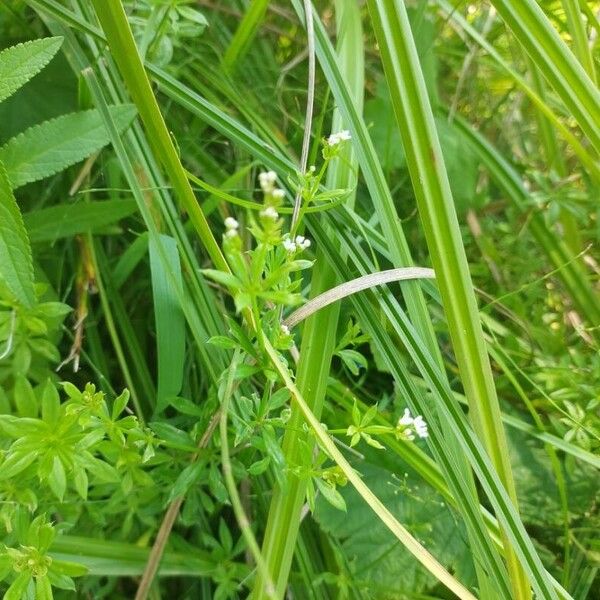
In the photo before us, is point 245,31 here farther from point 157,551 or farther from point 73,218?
point 157,551

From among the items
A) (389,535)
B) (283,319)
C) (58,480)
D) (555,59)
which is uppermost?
(555,59)

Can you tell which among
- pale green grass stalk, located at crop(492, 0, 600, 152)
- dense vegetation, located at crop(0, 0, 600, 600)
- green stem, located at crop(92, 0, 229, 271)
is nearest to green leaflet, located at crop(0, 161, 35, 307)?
dense vegetation, located at crop(0, 0, 600, 600)

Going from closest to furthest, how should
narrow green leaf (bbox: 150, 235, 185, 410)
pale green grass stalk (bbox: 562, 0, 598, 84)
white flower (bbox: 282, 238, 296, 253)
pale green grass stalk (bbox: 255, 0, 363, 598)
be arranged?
white flower (bbox: 282, 238, 296, 253)
pale green grass stalk (bbox: 255, 0, 363, 598)
narrow green leaf (bbox: 150, 235, 185, 410)
pale green grass stalk (bbox: 562, 0, 598, 84)

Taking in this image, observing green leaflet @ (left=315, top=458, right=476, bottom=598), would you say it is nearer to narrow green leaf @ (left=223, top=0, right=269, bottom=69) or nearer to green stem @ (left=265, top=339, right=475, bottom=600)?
green stem @ (left=265, top=339, right=475, bottom=600)

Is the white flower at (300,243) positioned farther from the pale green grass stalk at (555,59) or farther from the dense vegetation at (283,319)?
the pale green grass stalk at (555,59)

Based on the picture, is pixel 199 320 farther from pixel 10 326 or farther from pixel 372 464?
pixel 372 464

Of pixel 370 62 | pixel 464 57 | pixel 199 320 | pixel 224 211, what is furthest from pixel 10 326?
pixel 464 57

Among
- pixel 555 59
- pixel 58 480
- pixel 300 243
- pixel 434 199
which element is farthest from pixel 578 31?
pixel 58 480
